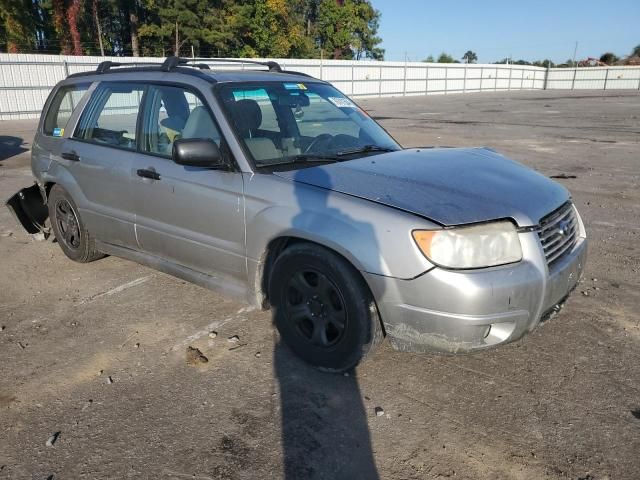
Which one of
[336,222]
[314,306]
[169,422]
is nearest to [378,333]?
[314,306]

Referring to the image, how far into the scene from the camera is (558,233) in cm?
313

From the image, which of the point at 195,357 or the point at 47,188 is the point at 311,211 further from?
the point at 47,188

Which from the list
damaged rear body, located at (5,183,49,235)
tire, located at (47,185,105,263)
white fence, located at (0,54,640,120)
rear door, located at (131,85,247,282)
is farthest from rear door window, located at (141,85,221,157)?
damaged rear body, located at (5,183,49,235)

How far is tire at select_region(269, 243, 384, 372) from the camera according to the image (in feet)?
9.71

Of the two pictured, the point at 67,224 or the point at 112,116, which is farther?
the point at 67,224

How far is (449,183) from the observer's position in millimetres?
3199

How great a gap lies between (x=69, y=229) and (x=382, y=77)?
37.0 metres

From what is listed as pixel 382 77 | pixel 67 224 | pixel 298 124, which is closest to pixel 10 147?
pixel 67 224

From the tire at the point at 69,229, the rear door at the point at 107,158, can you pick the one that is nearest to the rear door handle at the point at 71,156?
the rear door at the point at 107,158

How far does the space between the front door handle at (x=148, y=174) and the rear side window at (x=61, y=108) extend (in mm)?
1403

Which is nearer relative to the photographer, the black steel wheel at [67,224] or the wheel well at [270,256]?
the wheel well at [270,256]

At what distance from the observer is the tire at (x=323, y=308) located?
9.71 ft

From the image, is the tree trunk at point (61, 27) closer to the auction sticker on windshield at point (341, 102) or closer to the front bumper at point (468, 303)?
the auction sticker on windshield at point (341, 102)

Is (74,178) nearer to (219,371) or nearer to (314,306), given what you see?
(219,371)
